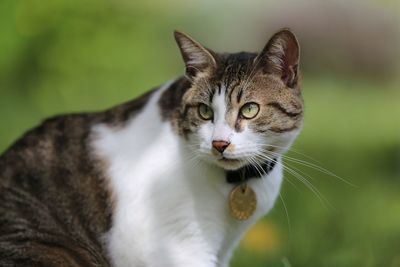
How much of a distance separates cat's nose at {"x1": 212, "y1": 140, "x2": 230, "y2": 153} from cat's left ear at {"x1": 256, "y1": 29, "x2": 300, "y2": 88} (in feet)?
1.07

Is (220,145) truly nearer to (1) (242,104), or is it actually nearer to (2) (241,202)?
(1) (242,104)

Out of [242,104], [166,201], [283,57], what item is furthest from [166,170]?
[283,57]

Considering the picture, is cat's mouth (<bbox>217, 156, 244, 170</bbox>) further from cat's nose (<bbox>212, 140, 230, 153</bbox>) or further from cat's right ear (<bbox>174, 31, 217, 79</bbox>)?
cat's right ear (<bbox>174, 31, 217, 79</bbox>)

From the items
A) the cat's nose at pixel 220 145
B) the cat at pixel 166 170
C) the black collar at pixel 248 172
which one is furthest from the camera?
the black collar at pixel 248 172

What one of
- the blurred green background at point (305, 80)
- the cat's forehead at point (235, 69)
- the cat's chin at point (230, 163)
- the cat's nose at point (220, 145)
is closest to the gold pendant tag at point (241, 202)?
the cat's chin at point (230, 163)

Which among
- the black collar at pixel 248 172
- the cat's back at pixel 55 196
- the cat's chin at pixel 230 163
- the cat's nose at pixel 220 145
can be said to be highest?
the cat's nose at pixel 220 145

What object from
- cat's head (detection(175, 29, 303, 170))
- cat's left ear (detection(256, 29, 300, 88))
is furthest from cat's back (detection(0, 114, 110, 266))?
cat's left ear (detection(256, 29, 300, 88))

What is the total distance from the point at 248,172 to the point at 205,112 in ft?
0.89

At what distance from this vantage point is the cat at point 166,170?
8.28 ft

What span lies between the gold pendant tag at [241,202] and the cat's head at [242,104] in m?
0.16

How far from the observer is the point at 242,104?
251 cm

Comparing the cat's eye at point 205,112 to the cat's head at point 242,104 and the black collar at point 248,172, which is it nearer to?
the cat's head at point 242,104

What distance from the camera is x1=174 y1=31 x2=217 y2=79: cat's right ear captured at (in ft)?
8.59

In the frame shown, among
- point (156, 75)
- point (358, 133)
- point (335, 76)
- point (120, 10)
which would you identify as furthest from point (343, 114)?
point (120, 10)
